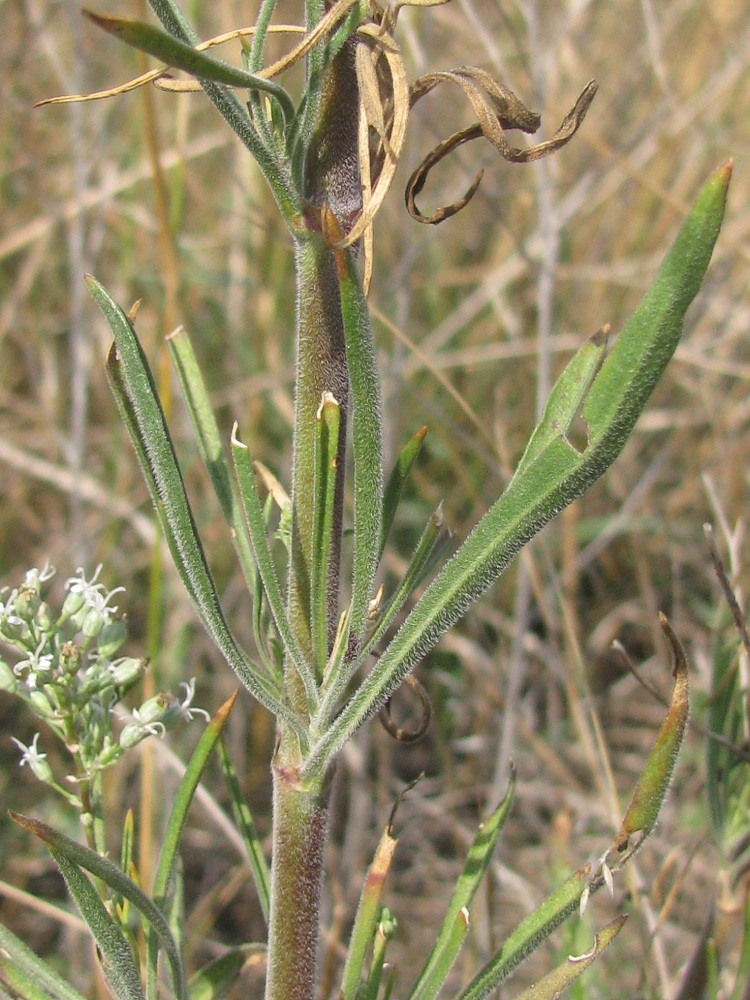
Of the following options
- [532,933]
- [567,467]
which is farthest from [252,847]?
[567,467]

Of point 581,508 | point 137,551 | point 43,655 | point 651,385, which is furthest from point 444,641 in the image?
point 651,385

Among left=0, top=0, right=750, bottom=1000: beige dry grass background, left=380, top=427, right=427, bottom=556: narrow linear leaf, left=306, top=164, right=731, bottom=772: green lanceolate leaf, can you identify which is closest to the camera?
left=306, top=164, right=731, bottom=772: green lanceolate leaf

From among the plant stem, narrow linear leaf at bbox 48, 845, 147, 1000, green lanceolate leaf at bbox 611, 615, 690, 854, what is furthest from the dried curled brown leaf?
narrow linear leaf at bbox 48, 845, 147, 1000

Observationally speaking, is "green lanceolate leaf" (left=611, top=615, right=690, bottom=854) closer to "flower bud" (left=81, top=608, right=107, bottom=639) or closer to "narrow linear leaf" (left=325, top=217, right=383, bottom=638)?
"narrow linear leaf" (left=325, top=217, right=383, bottom=638)

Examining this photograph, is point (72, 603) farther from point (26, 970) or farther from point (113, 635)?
point (26, 970)

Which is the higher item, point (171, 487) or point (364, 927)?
point (171, 487)

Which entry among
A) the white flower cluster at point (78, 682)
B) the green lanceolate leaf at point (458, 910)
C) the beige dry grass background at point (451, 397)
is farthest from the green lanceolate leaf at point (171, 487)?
the beige dry grass background at point (451, 397)
